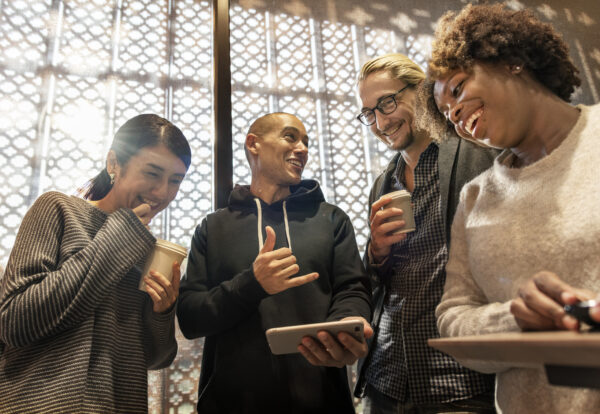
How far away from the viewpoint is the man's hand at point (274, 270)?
1.18 m

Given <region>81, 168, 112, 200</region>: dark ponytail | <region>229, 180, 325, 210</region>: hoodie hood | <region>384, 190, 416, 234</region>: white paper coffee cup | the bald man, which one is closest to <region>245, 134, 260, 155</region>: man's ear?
the bald man

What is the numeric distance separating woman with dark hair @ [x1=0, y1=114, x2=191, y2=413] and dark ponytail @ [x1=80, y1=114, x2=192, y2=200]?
0.02 meters

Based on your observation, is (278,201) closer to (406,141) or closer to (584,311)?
(406,141)

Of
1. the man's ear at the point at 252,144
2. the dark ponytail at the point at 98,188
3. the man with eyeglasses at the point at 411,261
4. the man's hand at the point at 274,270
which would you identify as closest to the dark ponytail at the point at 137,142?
the dark ponytail at the point at 98,188

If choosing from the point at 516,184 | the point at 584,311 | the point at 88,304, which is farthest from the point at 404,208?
the point at 88,304

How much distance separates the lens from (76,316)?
3.85 feet

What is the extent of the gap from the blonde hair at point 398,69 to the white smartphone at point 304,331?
100 centimetres

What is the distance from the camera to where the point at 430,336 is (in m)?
1.26

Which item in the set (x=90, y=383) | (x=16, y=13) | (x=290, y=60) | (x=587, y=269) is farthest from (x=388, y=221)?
(x=16, y=13)

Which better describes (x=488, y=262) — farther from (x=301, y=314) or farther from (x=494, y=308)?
(x=301, y=314)

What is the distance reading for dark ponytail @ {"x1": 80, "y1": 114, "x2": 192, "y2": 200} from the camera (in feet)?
4.98

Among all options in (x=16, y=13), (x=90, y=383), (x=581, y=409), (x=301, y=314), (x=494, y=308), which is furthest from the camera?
(x=16, y=13)

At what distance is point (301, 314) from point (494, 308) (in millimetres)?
625

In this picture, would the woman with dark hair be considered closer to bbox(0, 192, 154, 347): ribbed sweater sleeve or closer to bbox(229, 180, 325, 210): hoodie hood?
bbox(0, 192, 154, 347): ribbed sweater sleeve
